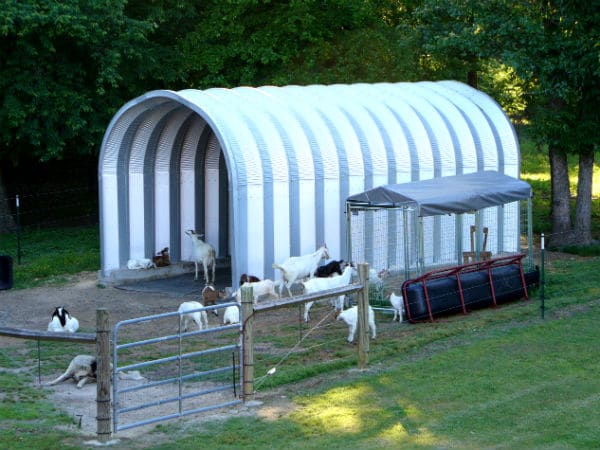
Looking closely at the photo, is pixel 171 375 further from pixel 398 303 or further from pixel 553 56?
pixel 553 56

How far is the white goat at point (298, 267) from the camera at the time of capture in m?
20.7

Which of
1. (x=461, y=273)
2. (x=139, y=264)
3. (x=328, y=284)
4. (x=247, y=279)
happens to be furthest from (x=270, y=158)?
(x=461, y=273)

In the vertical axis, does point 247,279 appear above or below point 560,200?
below

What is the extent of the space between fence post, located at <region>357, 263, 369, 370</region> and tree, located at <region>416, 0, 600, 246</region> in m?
11.8

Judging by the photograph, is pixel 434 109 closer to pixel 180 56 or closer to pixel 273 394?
pixel 180 56

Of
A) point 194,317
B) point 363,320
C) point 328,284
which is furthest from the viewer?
point 328,284

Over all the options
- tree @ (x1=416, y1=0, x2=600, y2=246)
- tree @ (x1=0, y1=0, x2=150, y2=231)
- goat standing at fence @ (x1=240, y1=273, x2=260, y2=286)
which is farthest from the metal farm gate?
tree @ (x1=416, y1=0, x2=600, y2=246)

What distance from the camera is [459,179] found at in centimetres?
2222

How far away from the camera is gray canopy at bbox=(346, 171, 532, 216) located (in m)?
19.6

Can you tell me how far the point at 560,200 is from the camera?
1107 inches

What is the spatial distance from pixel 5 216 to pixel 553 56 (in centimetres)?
1607

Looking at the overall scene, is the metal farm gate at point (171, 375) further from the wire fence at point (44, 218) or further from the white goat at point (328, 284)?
the wire fence at point (44, 218)

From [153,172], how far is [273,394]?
1190 centimetres

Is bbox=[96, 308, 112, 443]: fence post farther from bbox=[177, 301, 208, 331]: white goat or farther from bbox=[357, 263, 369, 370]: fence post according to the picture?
bbox=[177, 301, 208, 331]: white goat
